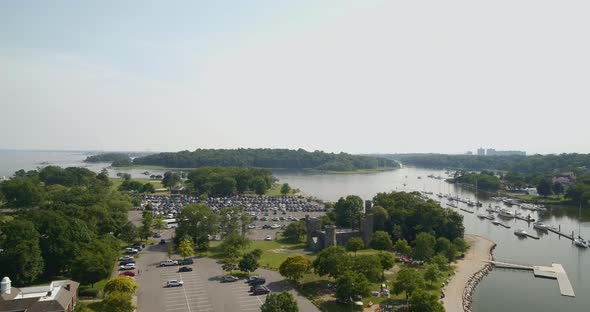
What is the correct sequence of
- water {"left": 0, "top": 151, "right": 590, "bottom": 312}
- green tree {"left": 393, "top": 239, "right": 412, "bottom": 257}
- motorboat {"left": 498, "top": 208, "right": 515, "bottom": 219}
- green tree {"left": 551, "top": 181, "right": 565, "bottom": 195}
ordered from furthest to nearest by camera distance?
green tree {"left": 551, "top": 181, "right": 565, "bottom": 195} < motorboat {"left": 498, "top": 208, "right": 515, "bottom": 219} < green tree {"left": 393, "top": 239, "right": 412, "bottom": 257} < water {"left": 0, "top": 151, "right": 590, "bottom": 312}

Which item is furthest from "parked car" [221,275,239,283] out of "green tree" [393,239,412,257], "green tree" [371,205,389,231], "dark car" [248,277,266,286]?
"green tree" [371,205,389,231]

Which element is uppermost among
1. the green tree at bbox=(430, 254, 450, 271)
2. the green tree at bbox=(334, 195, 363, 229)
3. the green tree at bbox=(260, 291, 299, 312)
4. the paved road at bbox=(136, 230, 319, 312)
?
the green tree at bbox=(334, 195, 363, 229)

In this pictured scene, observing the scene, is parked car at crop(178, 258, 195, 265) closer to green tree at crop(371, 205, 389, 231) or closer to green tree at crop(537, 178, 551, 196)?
green tree at crop(371, 205, 389, 231)

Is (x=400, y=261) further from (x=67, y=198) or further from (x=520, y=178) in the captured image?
(x=520, y=178)

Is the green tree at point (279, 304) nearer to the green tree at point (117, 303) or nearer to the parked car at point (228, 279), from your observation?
the green tree at point (117, 303)

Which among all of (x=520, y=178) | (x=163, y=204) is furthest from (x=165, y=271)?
(x=520, y=178)

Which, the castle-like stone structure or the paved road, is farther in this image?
the castle-like stone structure

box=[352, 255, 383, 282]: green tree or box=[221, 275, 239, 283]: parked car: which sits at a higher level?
box=[352, 255, 383, 282]: green tree
